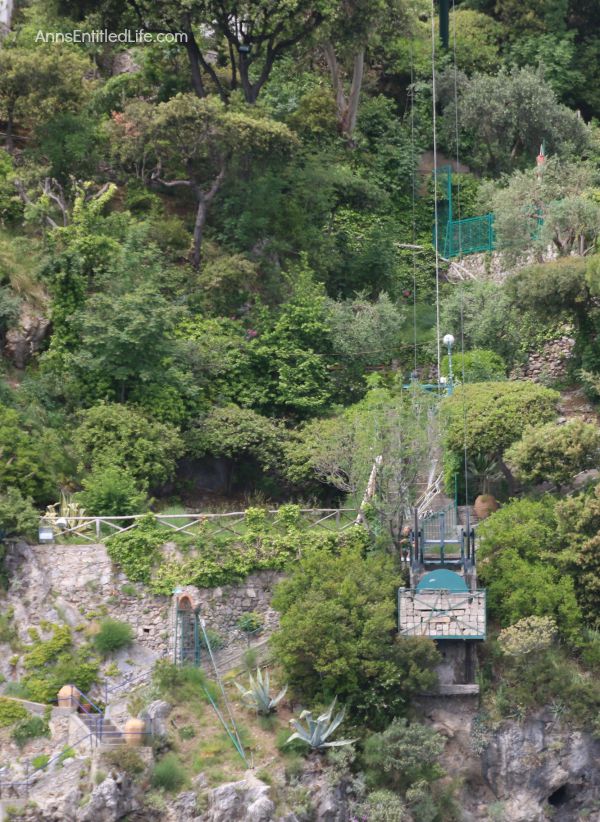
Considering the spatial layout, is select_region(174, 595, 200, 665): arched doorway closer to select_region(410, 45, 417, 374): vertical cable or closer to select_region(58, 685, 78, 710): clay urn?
select_region(58, 685, 78, 710): clay urn

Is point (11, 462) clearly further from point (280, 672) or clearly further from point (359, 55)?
point (359, 55)

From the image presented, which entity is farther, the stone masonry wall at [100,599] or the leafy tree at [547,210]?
the leafy tree at [547,210]

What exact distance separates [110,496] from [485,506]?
796 cm

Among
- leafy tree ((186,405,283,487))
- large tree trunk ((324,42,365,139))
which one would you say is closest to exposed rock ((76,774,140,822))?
leafy tree ((186,405,283,487))

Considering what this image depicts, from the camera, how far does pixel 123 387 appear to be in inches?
1937

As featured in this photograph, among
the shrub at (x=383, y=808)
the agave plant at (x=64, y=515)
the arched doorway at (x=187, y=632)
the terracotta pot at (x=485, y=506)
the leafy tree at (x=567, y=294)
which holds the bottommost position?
the shrub at (x=383, y=808)

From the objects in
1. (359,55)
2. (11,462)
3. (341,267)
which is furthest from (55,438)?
(359,55)

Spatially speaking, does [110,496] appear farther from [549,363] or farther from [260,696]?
[549,363]

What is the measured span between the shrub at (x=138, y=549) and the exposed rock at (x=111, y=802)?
4979 millimetres

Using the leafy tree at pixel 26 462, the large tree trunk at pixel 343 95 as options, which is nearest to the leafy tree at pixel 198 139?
the large tree trunk at pixel 343 95

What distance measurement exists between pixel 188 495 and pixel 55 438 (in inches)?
154

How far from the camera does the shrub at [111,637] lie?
43.8 meters

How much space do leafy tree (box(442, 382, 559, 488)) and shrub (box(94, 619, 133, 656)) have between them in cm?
811

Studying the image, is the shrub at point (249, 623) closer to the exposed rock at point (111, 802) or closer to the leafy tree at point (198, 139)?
the exposed rock at point (111, 802)
